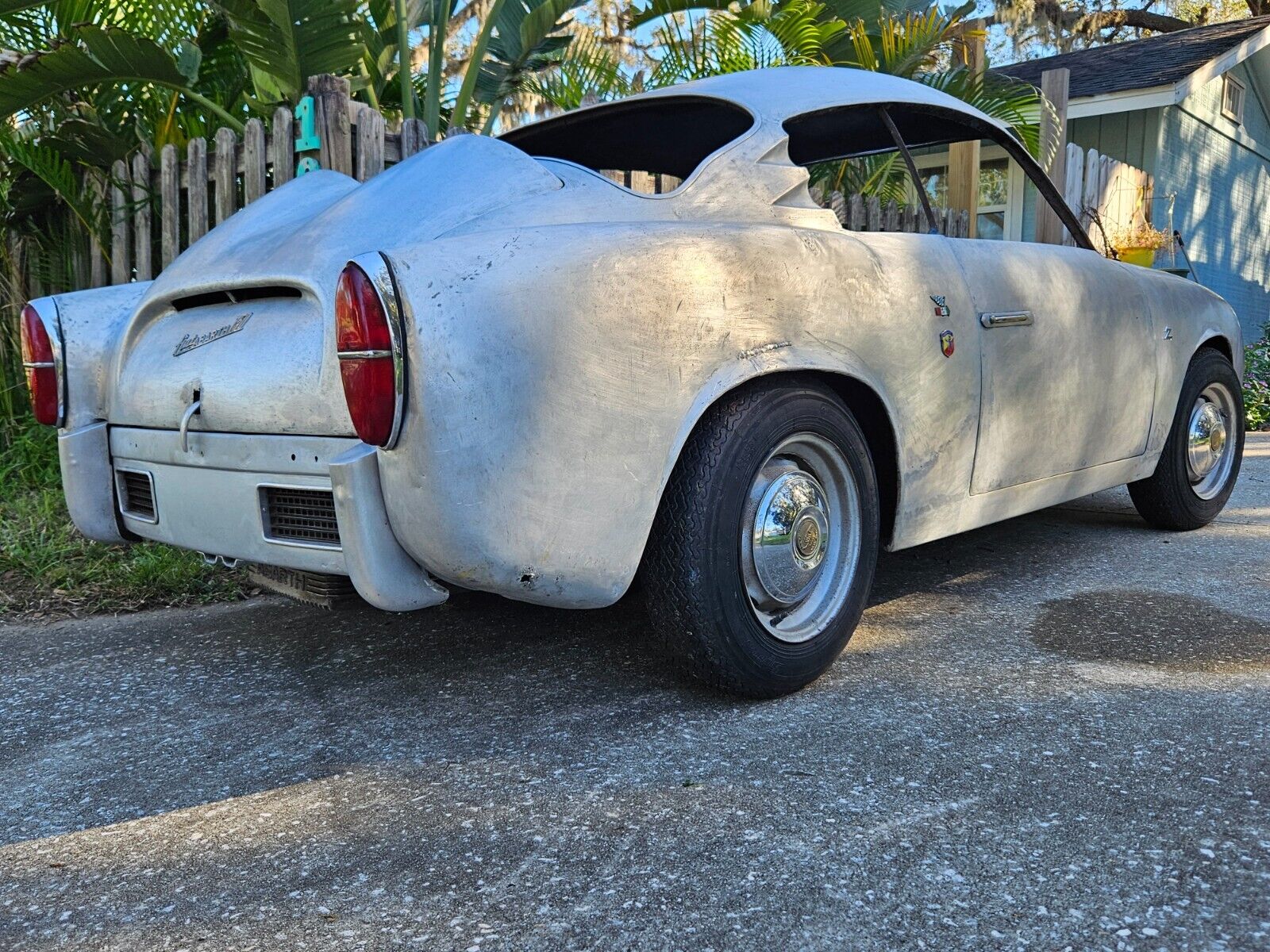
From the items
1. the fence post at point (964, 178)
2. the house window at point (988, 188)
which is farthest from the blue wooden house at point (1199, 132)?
the fence post at point (964, 178)

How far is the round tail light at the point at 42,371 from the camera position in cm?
291

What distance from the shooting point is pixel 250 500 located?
97.8 inches

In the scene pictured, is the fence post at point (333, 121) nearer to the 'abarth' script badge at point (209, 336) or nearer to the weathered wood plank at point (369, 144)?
the weathered wood plank at point (369, 144)

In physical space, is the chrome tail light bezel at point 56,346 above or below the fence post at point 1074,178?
below

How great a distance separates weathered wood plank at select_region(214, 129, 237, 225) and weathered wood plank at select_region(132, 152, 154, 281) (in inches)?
20.6

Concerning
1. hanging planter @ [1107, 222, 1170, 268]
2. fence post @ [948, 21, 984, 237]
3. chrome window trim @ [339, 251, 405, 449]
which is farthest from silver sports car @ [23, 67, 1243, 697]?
hanging planter @ [1107, 222, 1170, 268]

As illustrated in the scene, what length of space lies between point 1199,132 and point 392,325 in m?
15.8

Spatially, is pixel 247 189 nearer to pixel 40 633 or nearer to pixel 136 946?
pixel 40 633

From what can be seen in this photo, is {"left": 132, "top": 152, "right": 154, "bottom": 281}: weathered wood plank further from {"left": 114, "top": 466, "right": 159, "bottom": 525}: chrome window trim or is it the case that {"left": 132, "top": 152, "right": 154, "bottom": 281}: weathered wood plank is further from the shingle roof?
the shingle roof

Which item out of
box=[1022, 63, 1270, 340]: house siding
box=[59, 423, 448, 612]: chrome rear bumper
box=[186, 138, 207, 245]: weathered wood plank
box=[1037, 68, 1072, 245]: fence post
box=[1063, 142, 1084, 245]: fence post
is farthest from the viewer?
box=[1022, 63, 1270, 340]: house siding

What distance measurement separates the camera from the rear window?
331 cm

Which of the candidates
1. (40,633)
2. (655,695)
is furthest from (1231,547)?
(40,633)

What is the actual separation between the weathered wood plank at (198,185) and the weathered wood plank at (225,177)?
0.09 m

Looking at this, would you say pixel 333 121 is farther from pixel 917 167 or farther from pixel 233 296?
pixel 917 167
